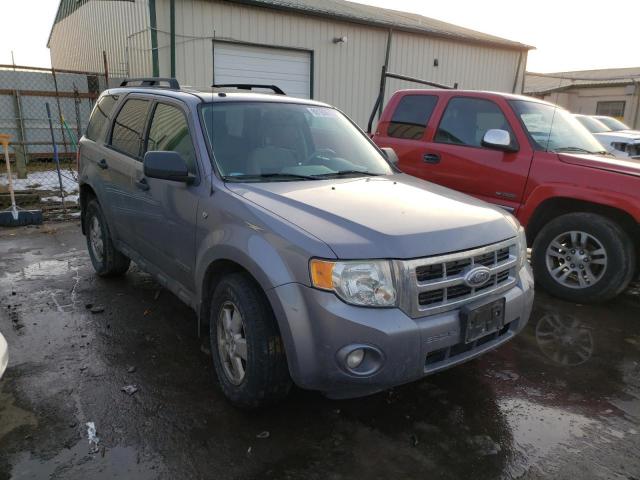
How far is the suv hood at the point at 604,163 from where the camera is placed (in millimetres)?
4434

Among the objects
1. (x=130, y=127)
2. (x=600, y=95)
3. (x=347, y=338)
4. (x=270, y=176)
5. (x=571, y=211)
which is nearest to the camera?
(x=347, y=338)

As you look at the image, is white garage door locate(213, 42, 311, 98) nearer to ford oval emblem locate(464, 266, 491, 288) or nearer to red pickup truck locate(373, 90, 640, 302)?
red pickup truck locate(373, 90, 640, 302)

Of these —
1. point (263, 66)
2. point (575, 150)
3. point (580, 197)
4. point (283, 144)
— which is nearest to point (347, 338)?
point (283, 144)

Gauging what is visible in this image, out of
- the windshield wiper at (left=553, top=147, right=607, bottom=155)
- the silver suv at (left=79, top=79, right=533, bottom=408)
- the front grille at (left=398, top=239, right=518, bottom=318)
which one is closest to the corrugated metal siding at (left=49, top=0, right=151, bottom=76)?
the silver suv at (left=79, top=79, right=533, bottom=408)

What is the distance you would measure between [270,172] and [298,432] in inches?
64.6

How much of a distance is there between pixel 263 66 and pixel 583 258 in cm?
1000

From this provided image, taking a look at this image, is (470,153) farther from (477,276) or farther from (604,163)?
(477,276)

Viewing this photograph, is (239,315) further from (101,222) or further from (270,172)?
(101,222)

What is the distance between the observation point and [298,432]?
275 cm

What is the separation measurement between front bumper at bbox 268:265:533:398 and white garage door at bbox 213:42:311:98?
35.3 feet

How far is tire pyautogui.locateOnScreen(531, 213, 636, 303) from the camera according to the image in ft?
14.8

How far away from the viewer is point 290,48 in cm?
Answer: 1298

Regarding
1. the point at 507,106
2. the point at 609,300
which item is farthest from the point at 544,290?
the point at 507,106

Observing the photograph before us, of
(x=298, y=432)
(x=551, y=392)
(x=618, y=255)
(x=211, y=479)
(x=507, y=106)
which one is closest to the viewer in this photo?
(x=211, y=479)
